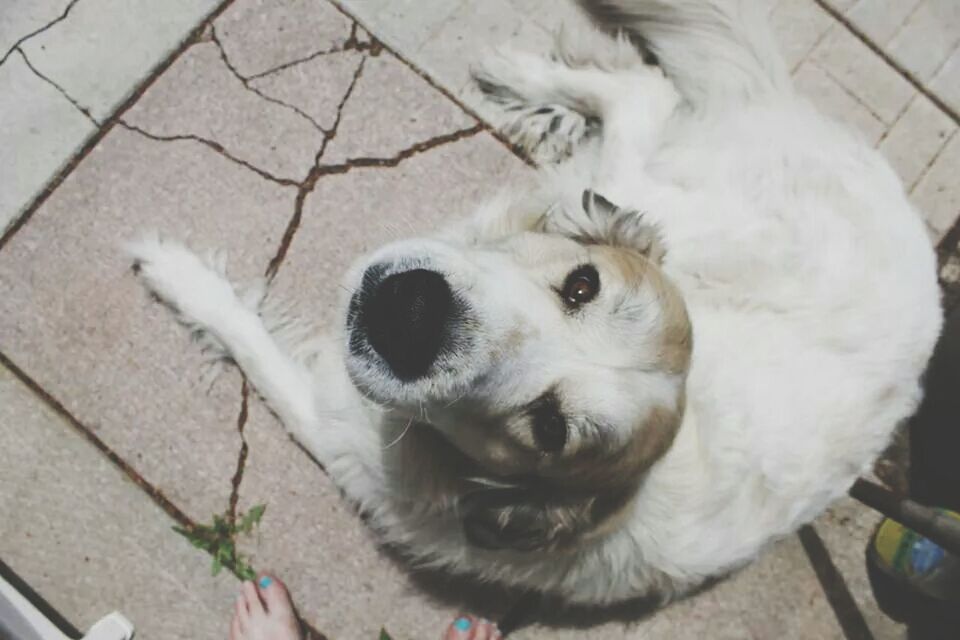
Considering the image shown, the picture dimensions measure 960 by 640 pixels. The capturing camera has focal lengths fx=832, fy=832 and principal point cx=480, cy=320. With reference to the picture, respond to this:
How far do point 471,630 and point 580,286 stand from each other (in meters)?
1.63

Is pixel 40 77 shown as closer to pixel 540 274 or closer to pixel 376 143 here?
pixel 376 143

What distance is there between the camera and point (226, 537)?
309cm

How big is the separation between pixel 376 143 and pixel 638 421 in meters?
1.76

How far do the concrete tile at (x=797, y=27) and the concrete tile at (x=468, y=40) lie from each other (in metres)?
1.03

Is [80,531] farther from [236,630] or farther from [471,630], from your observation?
[471,630]

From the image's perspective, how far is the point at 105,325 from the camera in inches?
122

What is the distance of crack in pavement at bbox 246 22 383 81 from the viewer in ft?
10.7

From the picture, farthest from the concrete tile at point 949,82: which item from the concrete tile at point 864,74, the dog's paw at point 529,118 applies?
the dog's paw at point 529,118

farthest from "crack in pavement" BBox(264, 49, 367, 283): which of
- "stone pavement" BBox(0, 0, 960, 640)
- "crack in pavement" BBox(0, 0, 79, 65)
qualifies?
"crack in pavement" BBox(0, 0, 79, 65)

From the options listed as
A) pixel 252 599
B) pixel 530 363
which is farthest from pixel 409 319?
pixel 252 599

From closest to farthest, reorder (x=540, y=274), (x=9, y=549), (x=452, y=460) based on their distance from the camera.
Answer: (x=540, y=274) < (x=452, y=460) < (x=9, y=549)

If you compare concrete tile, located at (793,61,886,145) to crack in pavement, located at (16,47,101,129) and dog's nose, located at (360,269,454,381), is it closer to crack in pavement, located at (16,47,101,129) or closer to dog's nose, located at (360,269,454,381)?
dog's nose, located at (360,269,454,381)

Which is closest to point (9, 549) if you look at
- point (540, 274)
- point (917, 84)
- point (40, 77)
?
point (40, 77)

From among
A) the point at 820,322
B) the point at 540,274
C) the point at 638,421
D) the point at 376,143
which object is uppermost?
the point at 820,322
